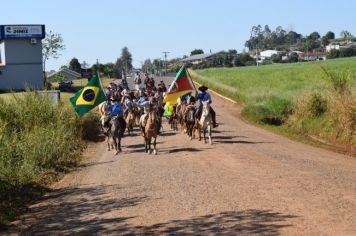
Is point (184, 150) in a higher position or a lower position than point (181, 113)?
lower

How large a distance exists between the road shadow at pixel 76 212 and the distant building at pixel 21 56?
2065 inches

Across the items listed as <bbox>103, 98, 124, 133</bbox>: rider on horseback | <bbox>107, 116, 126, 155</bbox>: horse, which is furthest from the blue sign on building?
<bbox>107, 116, 126, 155</bbox>: horse

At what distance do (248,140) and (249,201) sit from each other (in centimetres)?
1305

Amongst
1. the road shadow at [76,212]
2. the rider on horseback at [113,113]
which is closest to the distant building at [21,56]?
the rider on horseback at [113,113]

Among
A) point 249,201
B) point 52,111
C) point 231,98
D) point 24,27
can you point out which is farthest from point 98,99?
point 24,27

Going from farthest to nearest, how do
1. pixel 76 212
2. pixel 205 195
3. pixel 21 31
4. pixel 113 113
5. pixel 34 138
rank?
pixel 21 31 → pixel 113 113 → pixel 34 138 → pixel 205 195 → pixel 76 212

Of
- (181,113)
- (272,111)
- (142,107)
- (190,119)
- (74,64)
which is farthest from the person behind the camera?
(74,64)

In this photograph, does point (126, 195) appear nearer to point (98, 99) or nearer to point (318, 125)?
point (98, 99)

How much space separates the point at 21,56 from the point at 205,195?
188 feet

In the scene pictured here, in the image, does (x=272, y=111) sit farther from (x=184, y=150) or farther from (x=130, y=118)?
(x=184, y=150)

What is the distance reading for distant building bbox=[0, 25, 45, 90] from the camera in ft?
219

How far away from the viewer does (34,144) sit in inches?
830

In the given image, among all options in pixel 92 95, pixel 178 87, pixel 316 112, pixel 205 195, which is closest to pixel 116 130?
pixel 92 95

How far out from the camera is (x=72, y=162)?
22719mm
